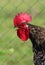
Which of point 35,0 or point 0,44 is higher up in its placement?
point 35,0

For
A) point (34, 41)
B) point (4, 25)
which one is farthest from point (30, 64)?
point (34, 41)

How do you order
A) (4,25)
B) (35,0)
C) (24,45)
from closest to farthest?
(24,45)
(4,25)
(35,0)

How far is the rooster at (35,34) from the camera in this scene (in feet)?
12.1

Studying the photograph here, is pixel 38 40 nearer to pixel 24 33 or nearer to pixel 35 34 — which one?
pixel 35 34

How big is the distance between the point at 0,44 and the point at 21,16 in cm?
160

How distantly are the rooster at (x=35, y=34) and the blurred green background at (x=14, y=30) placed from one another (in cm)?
80

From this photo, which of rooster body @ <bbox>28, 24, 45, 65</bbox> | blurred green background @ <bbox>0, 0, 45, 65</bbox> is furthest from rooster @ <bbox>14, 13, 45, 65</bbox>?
blurred green background @ <bbox>0, 0, 45, 65</bbox>

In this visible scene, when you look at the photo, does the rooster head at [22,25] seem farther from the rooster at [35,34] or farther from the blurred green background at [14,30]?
the blurred green background at [14,30]

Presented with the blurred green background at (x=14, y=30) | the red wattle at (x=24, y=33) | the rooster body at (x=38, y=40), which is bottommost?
the rooster body at (x=38, y=40)

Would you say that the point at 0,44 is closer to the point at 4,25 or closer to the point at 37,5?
the point at 4,25

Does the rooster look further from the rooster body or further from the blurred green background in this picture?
the blurred green background

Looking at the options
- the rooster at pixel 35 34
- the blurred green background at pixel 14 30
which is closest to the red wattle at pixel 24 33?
the rooster at pixel 35 34

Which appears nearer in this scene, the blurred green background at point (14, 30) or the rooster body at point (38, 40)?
the rooster body at point (38, 40)

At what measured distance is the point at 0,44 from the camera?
5.38 m
